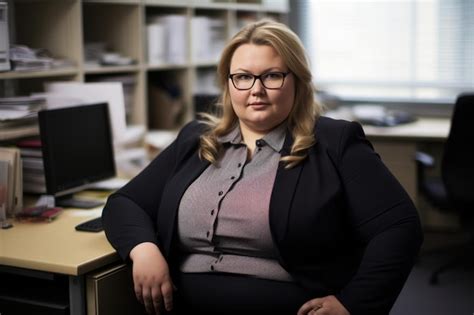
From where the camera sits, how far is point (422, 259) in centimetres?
384

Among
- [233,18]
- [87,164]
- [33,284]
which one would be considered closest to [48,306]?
[33,284]

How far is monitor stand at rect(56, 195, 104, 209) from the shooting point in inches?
93.7

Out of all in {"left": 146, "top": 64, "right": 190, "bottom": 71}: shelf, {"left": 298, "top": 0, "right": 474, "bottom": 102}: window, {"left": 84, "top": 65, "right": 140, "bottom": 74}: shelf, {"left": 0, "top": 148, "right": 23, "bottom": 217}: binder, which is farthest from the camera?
{"left": 298, "top": 0, "right": 474, "bottom": 102}: window

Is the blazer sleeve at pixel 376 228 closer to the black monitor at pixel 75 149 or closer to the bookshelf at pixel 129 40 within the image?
the black monitor at pixel 75 149

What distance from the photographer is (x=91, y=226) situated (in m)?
2.10

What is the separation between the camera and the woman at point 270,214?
1.71 m

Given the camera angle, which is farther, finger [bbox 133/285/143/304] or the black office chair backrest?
the black office chair backrest

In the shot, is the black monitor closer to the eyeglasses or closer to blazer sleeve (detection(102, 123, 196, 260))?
blazer sleeve (detection(102, 123, 196, 260))

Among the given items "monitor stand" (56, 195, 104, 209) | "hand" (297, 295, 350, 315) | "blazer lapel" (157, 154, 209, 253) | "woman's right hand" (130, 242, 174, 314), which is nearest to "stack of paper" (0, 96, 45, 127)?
"monitor stand" (56, 195, 104, 209)

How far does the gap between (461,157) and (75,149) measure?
2.03 m

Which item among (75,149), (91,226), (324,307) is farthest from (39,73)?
(324,307)

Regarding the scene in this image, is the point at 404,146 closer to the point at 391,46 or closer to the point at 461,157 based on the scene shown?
the point at 461,157

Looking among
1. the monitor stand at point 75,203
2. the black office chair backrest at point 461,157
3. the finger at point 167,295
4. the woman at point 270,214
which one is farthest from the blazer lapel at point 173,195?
the black office chair backrest at point 461,157

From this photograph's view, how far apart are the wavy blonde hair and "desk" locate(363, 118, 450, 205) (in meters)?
2.04
